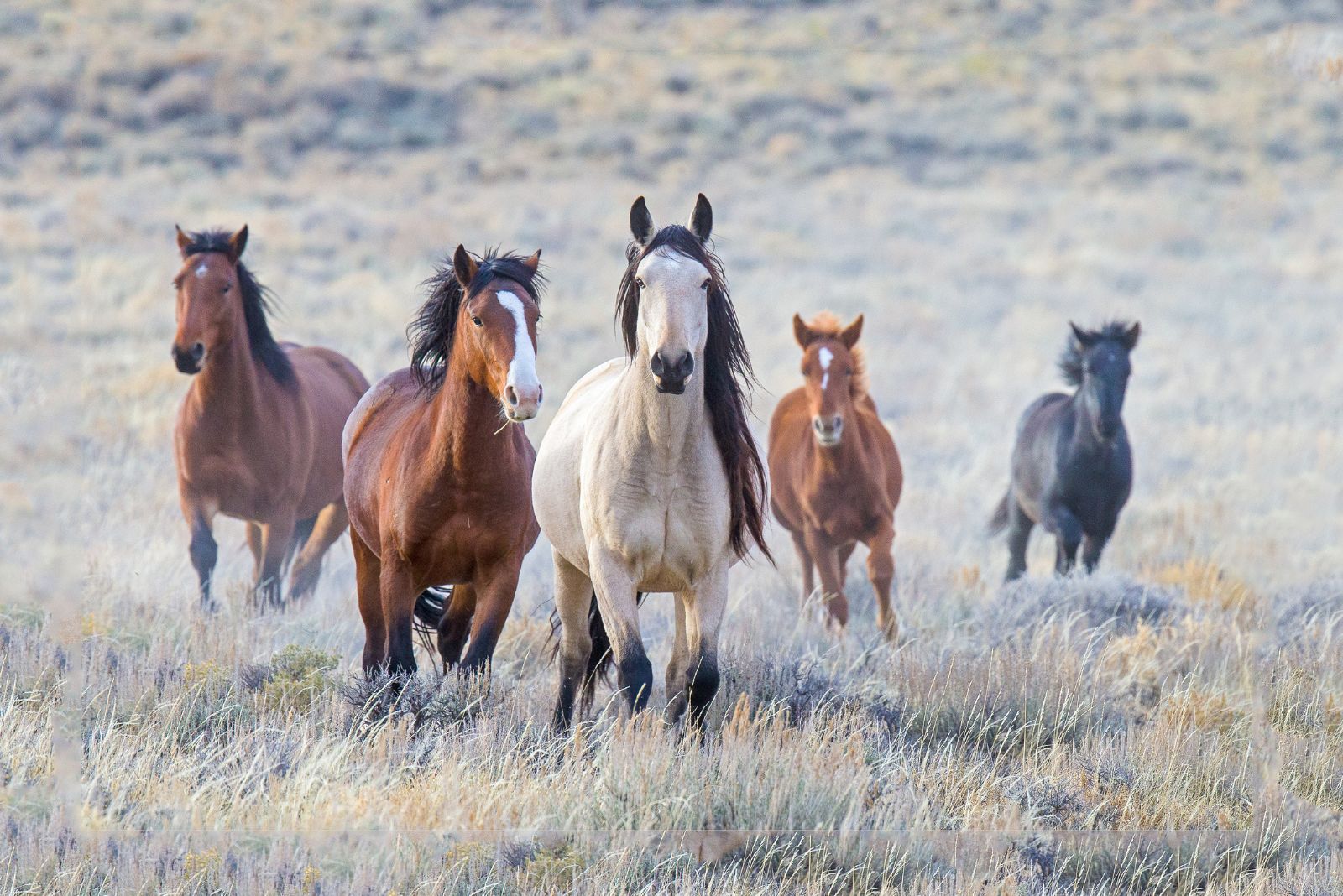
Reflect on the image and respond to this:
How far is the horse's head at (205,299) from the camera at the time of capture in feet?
23.5

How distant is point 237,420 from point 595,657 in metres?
3.29

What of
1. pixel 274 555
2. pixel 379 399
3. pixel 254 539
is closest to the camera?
pixel 379 399

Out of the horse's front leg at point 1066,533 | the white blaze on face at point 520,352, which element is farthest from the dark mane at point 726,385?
the horse's front leg at point 1066,533

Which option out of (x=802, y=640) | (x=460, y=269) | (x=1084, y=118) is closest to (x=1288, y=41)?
(x=802, y=640)

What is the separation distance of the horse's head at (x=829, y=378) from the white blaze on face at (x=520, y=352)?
297 cm

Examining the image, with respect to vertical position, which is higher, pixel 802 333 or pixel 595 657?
pixel 802 333

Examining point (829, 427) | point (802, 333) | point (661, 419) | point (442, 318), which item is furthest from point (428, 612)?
point (802, 333)

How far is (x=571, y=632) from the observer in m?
5.36

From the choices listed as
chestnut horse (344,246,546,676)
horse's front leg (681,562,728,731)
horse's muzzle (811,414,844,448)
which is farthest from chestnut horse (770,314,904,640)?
horse's front leg (681,562,728,731)

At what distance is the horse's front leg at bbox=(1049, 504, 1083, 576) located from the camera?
29.5ft

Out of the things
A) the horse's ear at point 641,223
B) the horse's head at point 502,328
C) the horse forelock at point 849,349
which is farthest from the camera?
the horse forelock at point 849,349

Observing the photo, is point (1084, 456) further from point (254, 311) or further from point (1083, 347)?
point (254, 311)

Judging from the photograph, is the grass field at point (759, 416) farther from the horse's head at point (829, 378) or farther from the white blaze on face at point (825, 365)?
the white blaze on face at point (825, 365)

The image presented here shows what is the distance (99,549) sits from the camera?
29.7 feet
